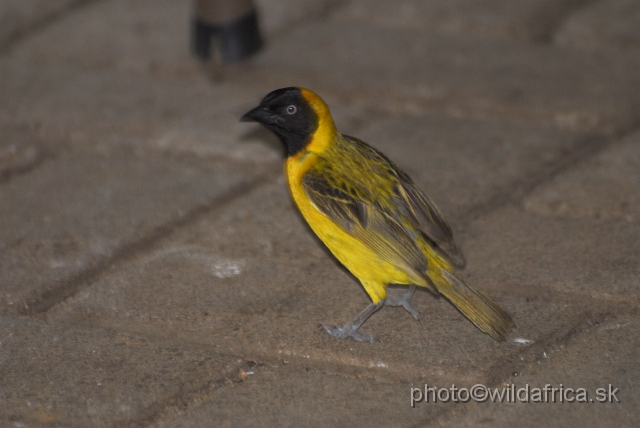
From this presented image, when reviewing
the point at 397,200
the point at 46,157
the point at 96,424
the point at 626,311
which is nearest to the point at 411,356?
the point at 397,200

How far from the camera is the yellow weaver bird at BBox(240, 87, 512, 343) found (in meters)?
3.96

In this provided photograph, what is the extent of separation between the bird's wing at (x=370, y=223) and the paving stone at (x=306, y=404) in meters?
0.54

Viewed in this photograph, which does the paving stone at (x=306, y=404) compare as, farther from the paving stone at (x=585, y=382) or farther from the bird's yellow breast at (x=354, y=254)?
the bird's yellow breast at (x=354, y=254)

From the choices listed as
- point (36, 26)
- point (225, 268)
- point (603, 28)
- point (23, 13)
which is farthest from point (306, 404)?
point (23, 13)

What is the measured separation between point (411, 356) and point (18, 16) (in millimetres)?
5158

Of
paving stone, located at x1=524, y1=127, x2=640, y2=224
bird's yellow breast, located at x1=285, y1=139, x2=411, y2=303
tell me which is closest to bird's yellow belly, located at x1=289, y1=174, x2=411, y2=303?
bird's yellow breast, located at x1=285, y1=139, x2=411, y2=303

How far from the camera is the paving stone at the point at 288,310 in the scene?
385 cm

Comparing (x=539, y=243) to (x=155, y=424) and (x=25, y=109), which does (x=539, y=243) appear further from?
(x=25, y=109)

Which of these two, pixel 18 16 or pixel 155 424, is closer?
pixel 155 424

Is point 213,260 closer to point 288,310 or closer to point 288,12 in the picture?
point 288,310

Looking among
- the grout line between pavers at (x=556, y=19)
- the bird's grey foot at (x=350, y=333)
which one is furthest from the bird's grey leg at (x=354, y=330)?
the grout line between pavers at (x=556, y=19)

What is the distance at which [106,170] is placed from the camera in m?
5.59

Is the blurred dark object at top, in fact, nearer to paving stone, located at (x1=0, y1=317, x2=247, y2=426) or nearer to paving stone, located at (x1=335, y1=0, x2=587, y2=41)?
paving stone, located at (x1=335, y1=0, x2=587, y2=41)

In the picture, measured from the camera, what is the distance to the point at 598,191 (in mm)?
5086
